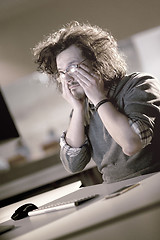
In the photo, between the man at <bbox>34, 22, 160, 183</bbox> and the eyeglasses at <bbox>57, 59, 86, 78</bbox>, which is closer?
the man at <bbox>34, 22, 160, 183</bbox>

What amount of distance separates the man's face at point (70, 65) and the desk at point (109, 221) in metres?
0.56

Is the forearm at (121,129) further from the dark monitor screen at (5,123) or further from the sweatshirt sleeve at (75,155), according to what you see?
the dark monitor screen at (5,123)

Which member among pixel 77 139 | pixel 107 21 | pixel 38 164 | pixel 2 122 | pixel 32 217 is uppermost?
pixel 107 21

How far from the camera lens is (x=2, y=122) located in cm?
155

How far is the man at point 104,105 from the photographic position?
1.38 meters

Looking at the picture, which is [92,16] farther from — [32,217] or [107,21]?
[32,217]

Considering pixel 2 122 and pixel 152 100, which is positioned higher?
pixel 2 122

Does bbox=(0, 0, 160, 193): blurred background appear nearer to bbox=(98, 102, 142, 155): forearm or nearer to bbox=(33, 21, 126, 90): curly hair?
bbox=(33, 21, 126, 90): curly hair

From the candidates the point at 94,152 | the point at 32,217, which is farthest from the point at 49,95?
the point at 32,217

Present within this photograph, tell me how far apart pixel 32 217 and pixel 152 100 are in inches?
20.9

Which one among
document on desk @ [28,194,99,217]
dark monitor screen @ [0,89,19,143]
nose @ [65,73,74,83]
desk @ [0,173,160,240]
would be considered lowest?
document on desk @ [28,194,99,217]

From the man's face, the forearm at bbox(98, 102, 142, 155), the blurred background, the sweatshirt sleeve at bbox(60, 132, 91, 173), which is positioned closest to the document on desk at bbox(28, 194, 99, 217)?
the forearm at bbox(98, 102, 142, 155)

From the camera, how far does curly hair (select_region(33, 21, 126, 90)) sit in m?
1.60

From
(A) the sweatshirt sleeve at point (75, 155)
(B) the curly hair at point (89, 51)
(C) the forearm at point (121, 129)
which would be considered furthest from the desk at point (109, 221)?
(B) the curly hair at point (89, 51)
